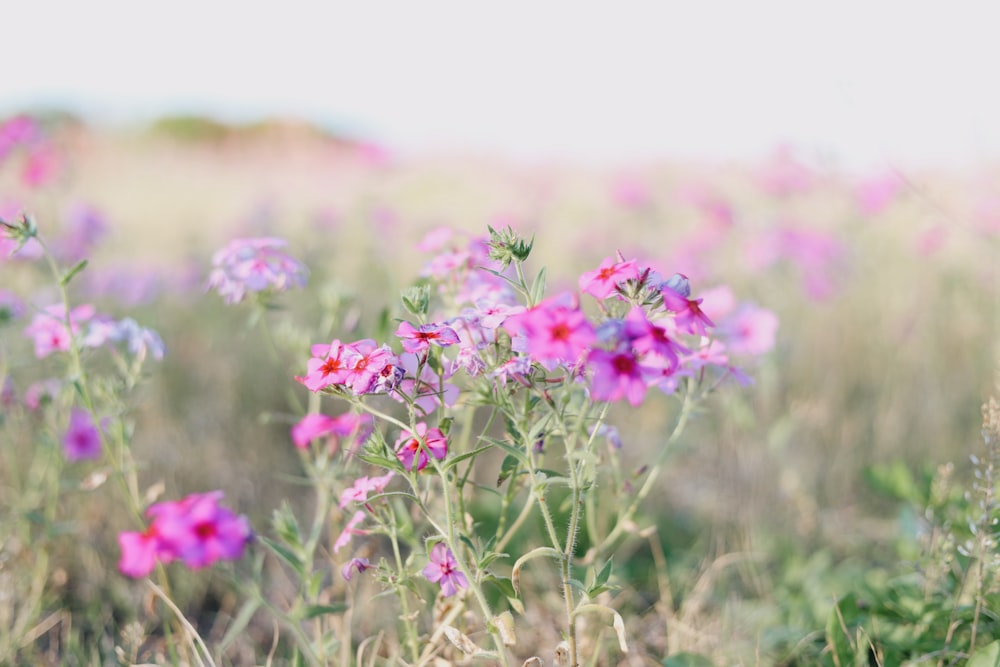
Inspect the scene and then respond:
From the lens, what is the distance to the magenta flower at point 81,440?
2.33 m

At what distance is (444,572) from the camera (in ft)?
4.61

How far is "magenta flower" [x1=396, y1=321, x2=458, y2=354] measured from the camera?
1237 millimetres

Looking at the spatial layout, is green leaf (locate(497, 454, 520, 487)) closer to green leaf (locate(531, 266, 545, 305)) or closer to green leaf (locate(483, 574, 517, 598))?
green leaf (locate(483, 574, 517, 598))

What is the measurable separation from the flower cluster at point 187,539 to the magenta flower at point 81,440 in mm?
1319

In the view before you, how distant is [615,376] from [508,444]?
265 mm

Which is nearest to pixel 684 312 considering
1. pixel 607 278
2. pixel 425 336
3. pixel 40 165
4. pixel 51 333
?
pixel 607 278

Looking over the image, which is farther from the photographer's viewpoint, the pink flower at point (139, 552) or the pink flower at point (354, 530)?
the pink flower at point (354, 530)

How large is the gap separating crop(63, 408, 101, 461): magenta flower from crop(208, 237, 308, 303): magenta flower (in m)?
0.83

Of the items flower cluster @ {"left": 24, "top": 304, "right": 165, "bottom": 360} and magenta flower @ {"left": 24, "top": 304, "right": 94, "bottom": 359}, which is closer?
flower cluster @ {"left": 24, "top": 304, "right": 165, "bottom": 360}

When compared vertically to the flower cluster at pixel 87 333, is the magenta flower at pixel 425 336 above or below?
above

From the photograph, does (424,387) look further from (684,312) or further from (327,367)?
(684,312)

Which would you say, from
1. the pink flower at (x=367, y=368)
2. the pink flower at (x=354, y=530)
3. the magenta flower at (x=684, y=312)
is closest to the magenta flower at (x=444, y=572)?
the pink flower at (x=354, y=530)

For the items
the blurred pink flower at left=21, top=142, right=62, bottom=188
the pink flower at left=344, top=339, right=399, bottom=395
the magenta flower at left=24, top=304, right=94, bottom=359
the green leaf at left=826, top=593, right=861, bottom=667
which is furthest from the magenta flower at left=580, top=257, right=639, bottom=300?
the blurred pink flower at left=21, top=142, right=62, bottom=188

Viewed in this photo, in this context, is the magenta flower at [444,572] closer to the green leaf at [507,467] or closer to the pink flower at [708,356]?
the green leaf at [507,467]
